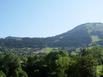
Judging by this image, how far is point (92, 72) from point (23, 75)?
33224 millimetres

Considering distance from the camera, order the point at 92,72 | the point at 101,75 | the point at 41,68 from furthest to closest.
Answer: the point at 41,68, the point at 101,75, the point at 92,72

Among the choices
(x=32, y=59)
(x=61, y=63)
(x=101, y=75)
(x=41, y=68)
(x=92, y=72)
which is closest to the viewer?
(x=92, y=72)

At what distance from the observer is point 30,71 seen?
113 m

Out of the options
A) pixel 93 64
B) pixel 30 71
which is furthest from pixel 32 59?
pixel 93 64

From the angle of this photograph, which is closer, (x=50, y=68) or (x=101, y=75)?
(x=101, y=75)

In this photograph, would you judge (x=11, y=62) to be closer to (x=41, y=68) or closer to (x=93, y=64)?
(x=41, y=68)

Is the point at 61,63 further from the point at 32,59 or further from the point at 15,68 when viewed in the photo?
the point at 32,59

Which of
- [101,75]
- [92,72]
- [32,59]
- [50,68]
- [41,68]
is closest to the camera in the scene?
[92,72]

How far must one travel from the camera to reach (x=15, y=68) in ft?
345

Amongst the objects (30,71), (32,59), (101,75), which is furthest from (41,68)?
(101,75)

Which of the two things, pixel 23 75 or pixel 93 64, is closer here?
pixel 93 64

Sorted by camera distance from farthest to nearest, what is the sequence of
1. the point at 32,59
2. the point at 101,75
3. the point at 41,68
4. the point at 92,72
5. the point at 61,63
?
the point at 32,59, the point at 41,68, the point at 61,63, the point at 101,75, the point at 92,72

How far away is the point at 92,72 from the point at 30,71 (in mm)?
45605

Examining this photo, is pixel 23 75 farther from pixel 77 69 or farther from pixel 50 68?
pixel 77 69
